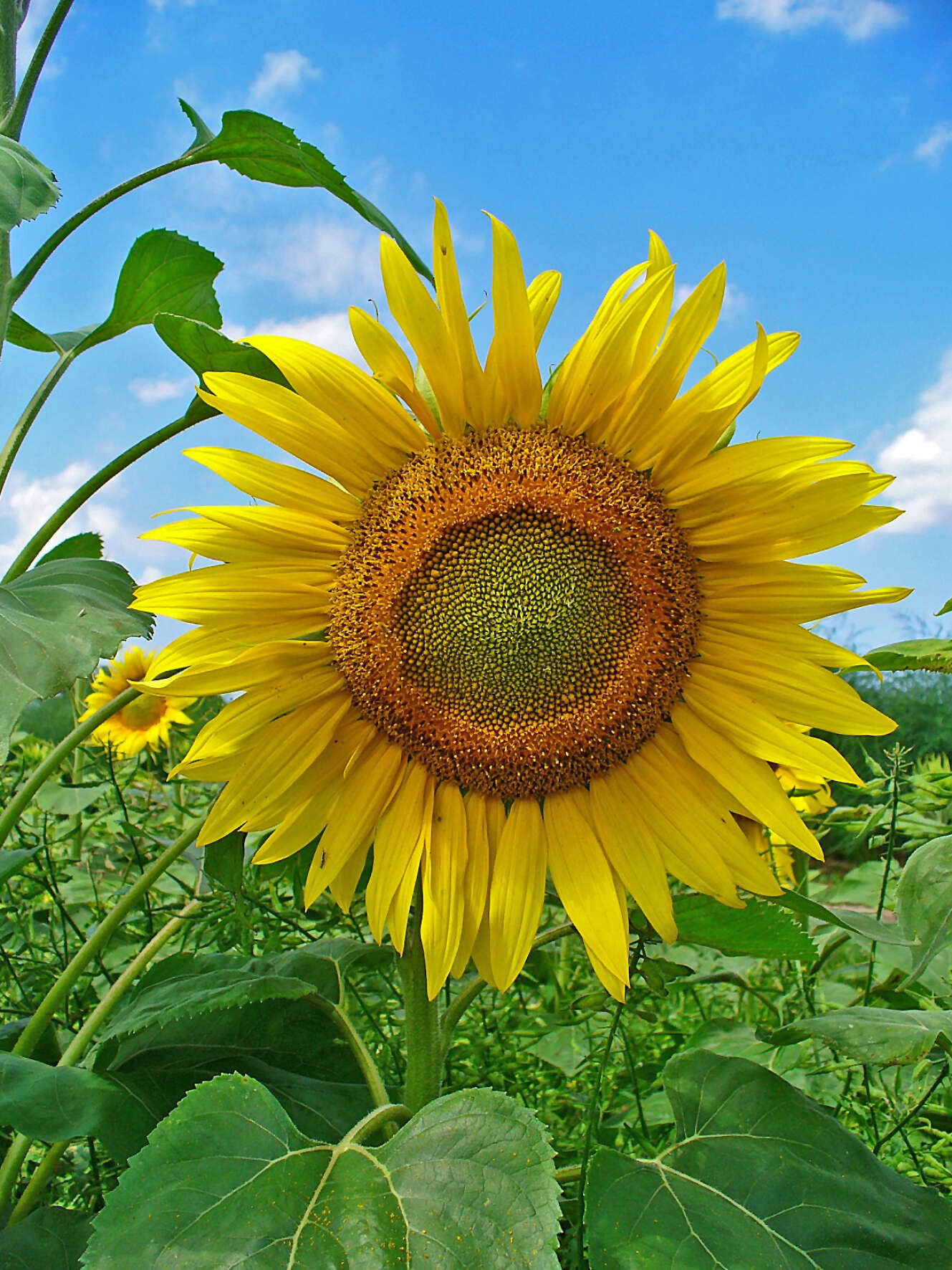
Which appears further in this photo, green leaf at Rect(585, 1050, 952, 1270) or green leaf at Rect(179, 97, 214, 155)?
green leaf at Rect(179, 97, 214, 155)

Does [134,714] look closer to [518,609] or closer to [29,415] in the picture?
[29,415]

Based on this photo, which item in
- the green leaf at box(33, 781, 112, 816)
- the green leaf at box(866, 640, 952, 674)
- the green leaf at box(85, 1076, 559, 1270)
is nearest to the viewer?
the green leaf at box(85, 1076, 559, 1270)

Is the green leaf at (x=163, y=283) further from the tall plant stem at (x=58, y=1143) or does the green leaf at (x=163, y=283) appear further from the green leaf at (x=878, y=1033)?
the green leaf at (x=878, y=1033)

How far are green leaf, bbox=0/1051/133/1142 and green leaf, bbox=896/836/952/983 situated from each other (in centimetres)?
88

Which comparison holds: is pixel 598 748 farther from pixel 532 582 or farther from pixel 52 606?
pixel 52 606

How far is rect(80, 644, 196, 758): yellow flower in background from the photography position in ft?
8.61

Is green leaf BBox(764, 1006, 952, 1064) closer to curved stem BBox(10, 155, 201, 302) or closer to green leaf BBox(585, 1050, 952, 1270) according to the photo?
green leaf BBox(585, 1050, 952, 1270)

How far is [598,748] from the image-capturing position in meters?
1.28

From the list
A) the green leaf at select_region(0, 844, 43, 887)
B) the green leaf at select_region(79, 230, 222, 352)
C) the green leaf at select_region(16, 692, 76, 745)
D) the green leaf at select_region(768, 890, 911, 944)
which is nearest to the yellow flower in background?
the green leaf at select_region(16, 692, 76, 745)

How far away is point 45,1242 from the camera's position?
1.20 m

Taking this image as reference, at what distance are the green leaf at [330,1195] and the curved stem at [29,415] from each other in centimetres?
87

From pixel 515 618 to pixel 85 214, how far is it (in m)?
0.82

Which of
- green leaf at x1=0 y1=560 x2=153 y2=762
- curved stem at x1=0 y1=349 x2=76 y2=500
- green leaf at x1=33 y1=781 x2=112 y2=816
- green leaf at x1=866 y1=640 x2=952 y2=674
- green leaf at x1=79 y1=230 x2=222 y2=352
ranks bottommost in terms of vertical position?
green leaf at x1=33 y1=781 x2=112 y2=816

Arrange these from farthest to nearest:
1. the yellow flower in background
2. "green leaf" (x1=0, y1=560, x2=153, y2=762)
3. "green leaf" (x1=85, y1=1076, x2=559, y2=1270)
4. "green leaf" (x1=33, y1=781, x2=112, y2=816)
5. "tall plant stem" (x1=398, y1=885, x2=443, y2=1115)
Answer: the yellow flower in background → "green leaf" (x1=33, y1=781, x2=112, y2=816) → "tall plant stem" (x1=398, y1=885, x2=443, y2=1115) → "green leaf" (x1=0, y1=560, x2=153, y2=762) → "green leaf" (x1=85, y1=1076, x2=559, y2=1270)
